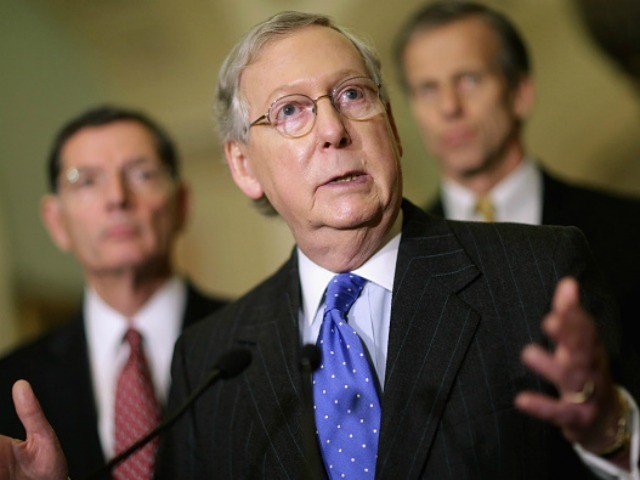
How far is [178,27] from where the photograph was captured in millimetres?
6473

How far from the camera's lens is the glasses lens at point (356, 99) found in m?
2.22

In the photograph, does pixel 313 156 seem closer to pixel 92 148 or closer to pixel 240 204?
pixel 92 148

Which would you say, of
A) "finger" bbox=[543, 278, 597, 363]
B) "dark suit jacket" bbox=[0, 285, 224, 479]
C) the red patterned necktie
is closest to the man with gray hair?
"finger" bbox=[543, 278, 597, 363]

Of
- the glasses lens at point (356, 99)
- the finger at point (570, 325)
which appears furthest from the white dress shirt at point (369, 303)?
the finger at point (570, 325)

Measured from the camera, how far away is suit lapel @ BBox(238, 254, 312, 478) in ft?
7.20

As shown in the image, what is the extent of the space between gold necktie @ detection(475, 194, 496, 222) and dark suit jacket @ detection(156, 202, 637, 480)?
3.85 feet

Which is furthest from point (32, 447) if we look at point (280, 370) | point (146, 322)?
point (146, 322)

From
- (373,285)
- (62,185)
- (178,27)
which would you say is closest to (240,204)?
(178,27)

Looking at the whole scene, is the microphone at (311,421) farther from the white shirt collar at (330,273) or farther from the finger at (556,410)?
the finger at (556,410)

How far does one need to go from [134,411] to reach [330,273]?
1.32 meters

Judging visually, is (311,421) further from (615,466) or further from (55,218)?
(55,218)

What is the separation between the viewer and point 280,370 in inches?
90.3

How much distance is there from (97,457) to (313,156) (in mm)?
1574

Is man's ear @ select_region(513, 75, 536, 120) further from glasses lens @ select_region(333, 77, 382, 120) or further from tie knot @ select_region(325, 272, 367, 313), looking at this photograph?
tie knot @ select_region(325, 272, 367, 313)
